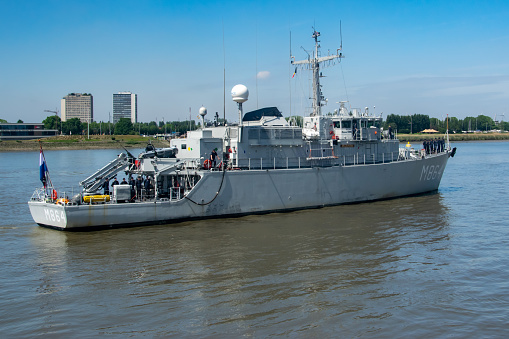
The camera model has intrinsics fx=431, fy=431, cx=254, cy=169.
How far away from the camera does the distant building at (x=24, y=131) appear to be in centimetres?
9642

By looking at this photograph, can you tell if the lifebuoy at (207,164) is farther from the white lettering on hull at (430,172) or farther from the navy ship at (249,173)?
the white lettering on hull at (430,172)

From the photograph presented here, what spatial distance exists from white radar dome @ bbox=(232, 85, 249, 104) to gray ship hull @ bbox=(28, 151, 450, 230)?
362 cm

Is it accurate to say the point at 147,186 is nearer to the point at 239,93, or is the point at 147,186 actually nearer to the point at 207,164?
the point at 207,164

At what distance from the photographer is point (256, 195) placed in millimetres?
19328

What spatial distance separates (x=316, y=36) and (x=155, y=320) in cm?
1896

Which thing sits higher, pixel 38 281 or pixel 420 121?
pixel 420 121

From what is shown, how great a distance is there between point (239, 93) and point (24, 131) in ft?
313

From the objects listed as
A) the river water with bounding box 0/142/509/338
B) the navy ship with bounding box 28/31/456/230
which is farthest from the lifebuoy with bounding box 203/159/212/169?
the river water with bounding box 0/142/509/338

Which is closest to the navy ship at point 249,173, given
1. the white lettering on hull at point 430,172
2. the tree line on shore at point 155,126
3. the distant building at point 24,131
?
the white lettering on hull at point 430,172

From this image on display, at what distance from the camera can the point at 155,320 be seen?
9305 millimetres

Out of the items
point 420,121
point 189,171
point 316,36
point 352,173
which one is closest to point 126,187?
point 189,171

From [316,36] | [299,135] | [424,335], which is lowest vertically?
[424,335]

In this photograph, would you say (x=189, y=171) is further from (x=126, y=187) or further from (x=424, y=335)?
(x=424, y=335)

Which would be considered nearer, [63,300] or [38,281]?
[63,300]
